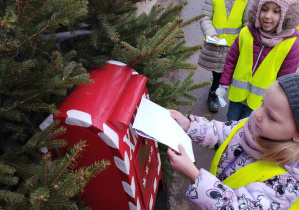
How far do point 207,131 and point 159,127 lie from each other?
0.53 m

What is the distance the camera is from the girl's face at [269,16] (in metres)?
2.24

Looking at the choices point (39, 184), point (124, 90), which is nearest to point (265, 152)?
point (124, 90)

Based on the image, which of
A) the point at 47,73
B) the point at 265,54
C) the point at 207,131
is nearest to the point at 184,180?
the point at 207,131

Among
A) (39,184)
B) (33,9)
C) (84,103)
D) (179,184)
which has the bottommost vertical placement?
(179,184)

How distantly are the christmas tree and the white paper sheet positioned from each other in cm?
28

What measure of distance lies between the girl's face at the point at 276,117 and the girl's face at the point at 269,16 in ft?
4.14

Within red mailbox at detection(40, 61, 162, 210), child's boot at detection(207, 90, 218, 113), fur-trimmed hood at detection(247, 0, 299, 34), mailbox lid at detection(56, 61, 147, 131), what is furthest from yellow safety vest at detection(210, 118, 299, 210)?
child's boot at detection(207, 90, 218, 113)

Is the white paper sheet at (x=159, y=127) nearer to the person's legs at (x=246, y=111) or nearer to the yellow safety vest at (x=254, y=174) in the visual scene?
the yellow safety vest at (x=254, y=174)

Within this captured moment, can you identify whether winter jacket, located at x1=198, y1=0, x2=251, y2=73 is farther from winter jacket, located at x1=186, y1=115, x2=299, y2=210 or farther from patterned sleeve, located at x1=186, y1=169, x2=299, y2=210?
patterned sleeve, located at x1=186, y1=169, x2=299, y2=210

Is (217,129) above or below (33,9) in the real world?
below

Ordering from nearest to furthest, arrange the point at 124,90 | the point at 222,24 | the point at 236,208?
the point at 236,208 < the point at 124,90 < the point at 222,24

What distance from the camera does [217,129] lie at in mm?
1758

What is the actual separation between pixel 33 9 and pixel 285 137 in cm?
128

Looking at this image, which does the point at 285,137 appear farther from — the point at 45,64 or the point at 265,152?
the point at 45,64
